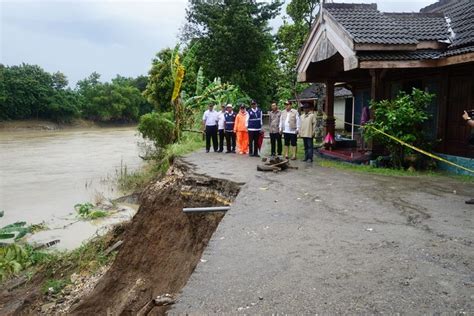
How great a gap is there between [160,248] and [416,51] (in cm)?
728

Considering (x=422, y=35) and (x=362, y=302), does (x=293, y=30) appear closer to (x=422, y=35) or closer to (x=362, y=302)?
(x=422, y=35)

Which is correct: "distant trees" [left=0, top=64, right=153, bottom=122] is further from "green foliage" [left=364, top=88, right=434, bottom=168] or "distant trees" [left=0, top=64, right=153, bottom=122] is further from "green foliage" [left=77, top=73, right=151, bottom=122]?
"green foliage" [left=364, top=88, right=434, bottom=168]

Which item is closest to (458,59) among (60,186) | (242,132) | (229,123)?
(242,132)

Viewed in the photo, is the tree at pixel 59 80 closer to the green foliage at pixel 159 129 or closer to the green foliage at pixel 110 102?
the green foliage at pixel 110 102

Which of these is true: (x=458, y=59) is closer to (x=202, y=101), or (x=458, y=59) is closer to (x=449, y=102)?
(x=449, y=102)

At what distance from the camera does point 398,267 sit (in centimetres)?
389

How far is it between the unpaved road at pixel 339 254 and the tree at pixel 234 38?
23.1 metres

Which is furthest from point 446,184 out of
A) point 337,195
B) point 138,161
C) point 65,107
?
point 65,107

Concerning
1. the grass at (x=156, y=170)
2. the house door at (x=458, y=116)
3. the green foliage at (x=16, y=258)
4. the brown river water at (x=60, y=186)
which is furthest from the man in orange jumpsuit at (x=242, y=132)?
the green foliage at (x=16, y=258)

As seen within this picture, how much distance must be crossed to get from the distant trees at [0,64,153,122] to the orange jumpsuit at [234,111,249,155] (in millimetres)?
37838

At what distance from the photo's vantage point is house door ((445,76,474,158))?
30.6 feet

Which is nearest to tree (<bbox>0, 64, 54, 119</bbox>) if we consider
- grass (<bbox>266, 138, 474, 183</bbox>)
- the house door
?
grass (<bbox>266, 138, 474, 183</bbox>)

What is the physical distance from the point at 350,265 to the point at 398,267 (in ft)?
1.43

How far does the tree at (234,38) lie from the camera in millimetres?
28666
